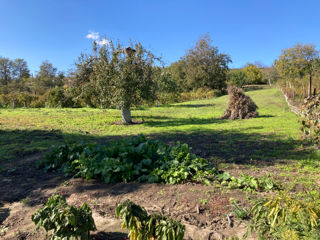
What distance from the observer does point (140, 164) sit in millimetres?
3918

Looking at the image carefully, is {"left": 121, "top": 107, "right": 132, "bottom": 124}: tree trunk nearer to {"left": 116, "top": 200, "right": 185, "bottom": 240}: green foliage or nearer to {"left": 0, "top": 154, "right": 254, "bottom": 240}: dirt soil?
{"left": 0, "top": 154, "right": 254, "bottom": 240}: dirt soil

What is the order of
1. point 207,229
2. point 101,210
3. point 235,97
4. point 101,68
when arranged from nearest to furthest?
point 207,229 < point 101,210 < point 101,68 < point 235,97

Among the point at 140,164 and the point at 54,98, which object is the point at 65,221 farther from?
the point at 54,98

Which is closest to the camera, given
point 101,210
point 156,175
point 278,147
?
point 101,210

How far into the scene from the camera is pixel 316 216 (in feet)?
5.42

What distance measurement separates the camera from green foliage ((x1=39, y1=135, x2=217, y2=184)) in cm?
359

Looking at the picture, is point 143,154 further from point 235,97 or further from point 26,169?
point 235,97

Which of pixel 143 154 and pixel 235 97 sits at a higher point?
pixel 235 97

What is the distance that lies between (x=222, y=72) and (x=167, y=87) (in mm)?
19882

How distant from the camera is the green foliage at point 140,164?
3.59 meters

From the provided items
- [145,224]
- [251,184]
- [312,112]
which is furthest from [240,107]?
[145,224]

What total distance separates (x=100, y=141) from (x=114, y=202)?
469 centimetres

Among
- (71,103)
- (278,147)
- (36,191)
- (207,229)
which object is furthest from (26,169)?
(71,103)

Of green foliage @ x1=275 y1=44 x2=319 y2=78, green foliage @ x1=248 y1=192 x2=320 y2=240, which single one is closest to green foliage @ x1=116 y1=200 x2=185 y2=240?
green foliage @ x1=248 y1=192 x2=320 y2=240
